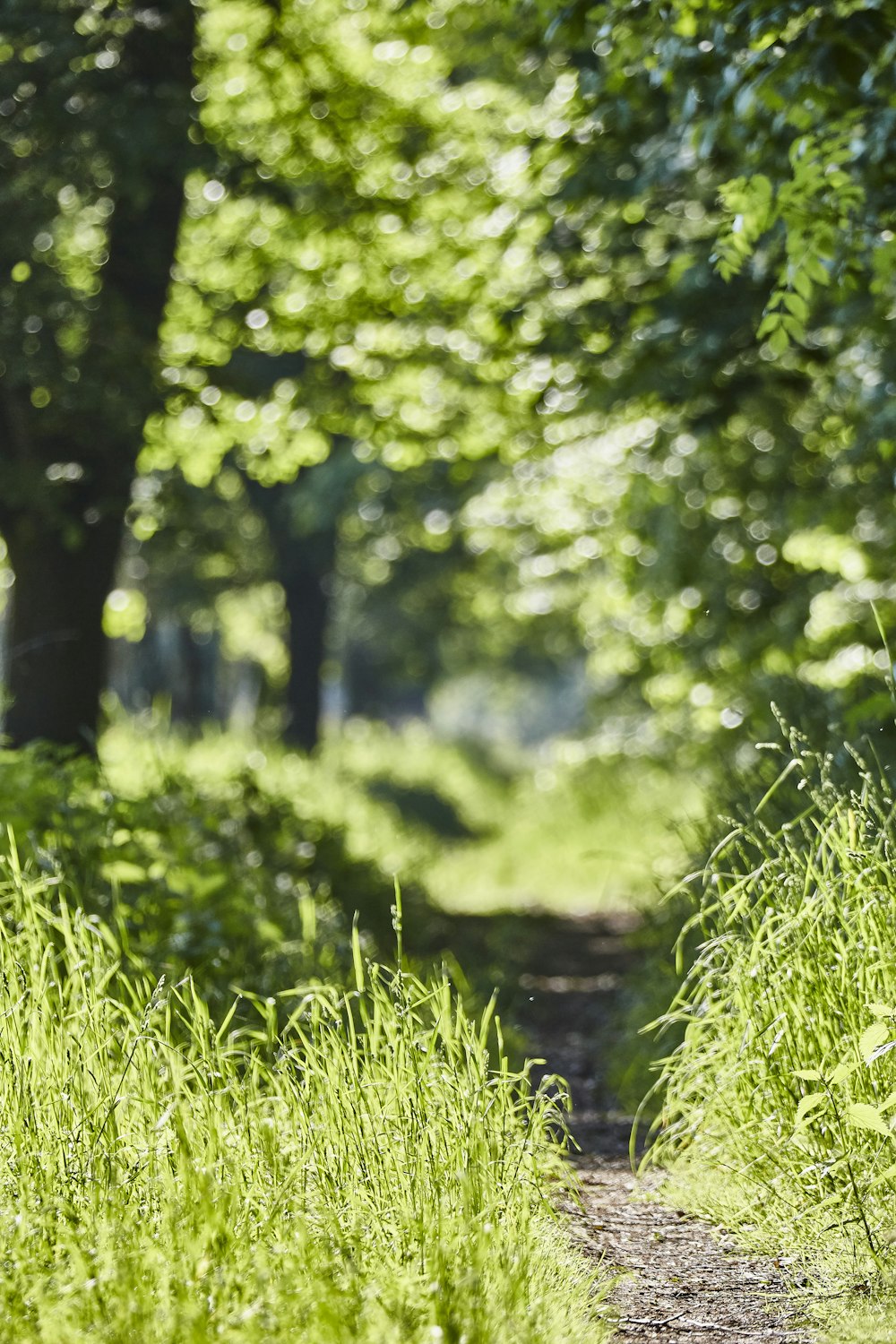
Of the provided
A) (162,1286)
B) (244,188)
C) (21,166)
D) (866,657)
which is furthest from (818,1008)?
(244,188)

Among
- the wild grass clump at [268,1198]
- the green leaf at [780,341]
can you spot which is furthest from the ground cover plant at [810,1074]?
the green leaf at [780,341]

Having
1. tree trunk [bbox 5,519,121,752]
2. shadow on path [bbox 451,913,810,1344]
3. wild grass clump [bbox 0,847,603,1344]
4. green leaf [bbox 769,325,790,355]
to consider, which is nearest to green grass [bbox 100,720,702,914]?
tree trunk [bbox 5,519,121,752]

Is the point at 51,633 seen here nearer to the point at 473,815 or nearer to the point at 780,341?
the point at 780,341

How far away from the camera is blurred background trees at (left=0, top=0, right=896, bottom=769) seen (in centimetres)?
511

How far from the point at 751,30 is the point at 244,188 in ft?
14.1

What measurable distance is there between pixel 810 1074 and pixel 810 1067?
0.45 m

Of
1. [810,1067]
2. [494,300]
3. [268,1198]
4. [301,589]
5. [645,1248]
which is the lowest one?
[645,1248]

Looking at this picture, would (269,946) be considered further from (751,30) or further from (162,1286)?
(751,30)

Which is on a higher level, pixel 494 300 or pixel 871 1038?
pixel 494 300

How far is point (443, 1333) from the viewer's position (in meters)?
2.48

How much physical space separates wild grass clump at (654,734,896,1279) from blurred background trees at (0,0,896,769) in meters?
1.84

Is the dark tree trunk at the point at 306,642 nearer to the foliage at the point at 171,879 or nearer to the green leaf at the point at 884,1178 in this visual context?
the foliage at the point at 171,879

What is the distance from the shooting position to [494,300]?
27.4 feet

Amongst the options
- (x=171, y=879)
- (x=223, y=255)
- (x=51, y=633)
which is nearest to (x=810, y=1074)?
(x=171, y=879)
